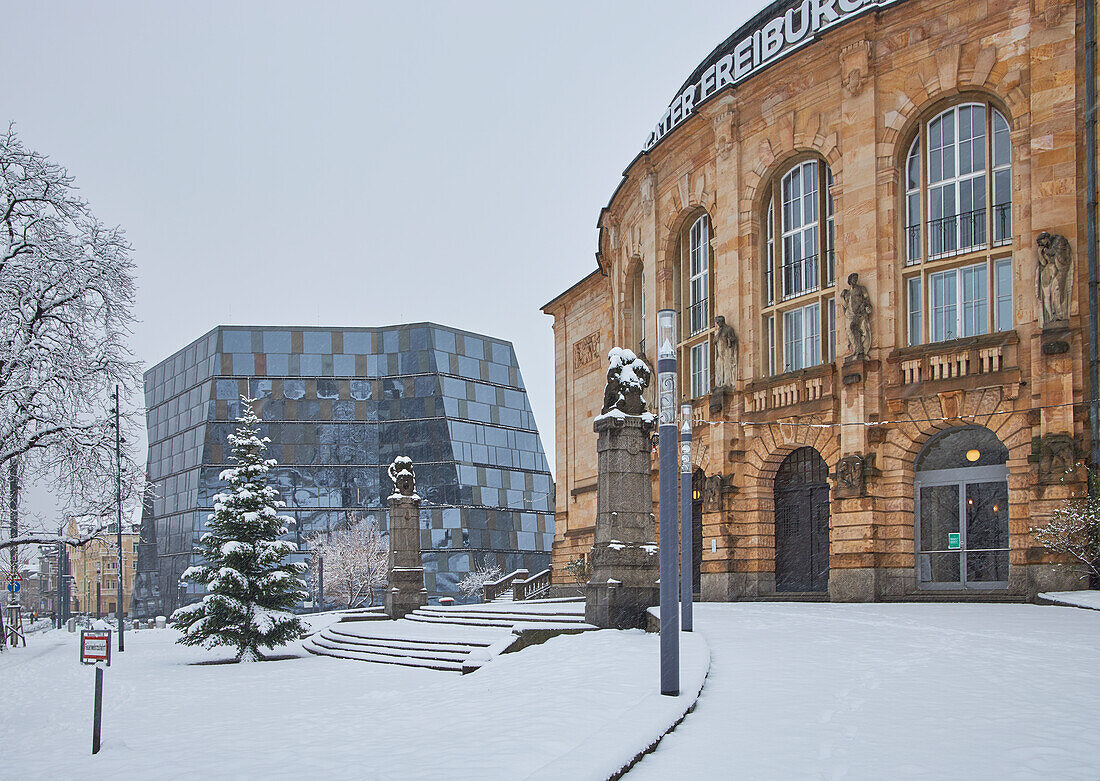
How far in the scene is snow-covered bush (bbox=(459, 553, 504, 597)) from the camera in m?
67.9

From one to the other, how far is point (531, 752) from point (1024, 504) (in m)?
18.1

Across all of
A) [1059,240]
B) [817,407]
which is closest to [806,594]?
[817,407]

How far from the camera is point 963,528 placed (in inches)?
954

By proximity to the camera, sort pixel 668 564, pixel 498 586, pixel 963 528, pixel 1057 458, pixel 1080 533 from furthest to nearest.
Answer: pixel 498 586
pixel 963 528
pixel 1057 458
pixel 1080 533
pixel 668 564

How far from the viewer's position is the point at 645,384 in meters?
17.7

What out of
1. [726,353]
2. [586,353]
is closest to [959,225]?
[726,353]

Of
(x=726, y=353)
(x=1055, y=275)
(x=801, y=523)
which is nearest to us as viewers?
(x=1055, y=275)

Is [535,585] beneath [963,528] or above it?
beneath

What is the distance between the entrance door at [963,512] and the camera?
2367cm

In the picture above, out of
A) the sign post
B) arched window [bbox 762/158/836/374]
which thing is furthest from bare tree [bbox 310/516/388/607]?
the sign post

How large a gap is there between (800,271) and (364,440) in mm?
51166

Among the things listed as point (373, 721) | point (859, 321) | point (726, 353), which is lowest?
point (373, 721)

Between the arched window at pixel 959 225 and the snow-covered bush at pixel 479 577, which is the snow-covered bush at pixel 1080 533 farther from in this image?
the snow-covered bush at pixel 479 577

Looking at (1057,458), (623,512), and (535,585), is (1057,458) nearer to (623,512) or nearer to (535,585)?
(623,512)
